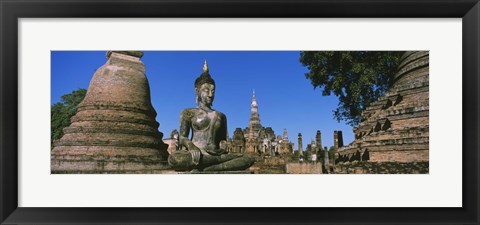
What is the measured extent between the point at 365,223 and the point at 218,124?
3175 millimetres

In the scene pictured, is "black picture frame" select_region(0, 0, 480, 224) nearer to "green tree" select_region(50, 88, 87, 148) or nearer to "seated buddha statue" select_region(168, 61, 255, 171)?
"seated buddha statue" select_region(168, 61, 255, 171)

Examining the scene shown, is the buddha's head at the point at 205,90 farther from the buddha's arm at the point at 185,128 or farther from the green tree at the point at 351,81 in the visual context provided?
the green tree at the point at 351,81

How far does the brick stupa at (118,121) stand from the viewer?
389 inches

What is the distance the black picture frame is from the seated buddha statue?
1644 millimetres

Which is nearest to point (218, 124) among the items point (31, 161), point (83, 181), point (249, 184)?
point (249, 184)

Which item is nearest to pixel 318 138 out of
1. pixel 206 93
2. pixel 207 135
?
pixel 207 135

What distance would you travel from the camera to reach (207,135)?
329 inches

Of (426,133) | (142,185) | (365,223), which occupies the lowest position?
(365,223)

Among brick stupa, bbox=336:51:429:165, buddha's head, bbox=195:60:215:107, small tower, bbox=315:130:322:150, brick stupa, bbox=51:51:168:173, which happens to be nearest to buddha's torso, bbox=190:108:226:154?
buddha's head, bbox=195:60:215:107

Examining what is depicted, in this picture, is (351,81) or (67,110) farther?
(351,81)

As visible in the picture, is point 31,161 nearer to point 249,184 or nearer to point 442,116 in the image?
point 249,184

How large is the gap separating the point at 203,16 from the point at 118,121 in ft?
17.6

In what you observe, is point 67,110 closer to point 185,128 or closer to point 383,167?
point 185,128

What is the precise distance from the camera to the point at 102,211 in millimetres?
6395
